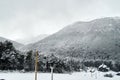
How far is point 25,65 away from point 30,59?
3528 millimetres

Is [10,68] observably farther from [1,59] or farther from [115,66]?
[115,66]

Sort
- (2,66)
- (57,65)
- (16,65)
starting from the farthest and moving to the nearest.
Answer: (57,65), (16,65), (2,66)

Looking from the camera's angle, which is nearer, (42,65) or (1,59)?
(1,59)

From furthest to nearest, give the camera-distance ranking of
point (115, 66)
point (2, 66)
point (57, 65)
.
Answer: point (115, 66) → point (57, 65) → point (2, 66)

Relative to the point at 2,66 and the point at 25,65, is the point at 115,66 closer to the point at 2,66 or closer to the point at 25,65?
the point at 25,65

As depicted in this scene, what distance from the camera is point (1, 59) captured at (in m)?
63.2

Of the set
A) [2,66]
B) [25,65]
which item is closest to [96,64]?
[25,65]

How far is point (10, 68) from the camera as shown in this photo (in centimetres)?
6462

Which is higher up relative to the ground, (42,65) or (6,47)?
(6,47)

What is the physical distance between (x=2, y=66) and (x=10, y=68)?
Answer: 3.32 m

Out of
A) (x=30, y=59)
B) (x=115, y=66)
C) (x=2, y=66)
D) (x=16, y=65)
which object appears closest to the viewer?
(x=2, y=66)

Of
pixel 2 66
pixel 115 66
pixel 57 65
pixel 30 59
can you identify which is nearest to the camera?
pixel 2 66

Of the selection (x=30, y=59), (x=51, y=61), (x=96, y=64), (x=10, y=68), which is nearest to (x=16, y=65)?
(x=10, y=68)

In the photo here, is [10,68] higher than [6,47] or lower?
lower
